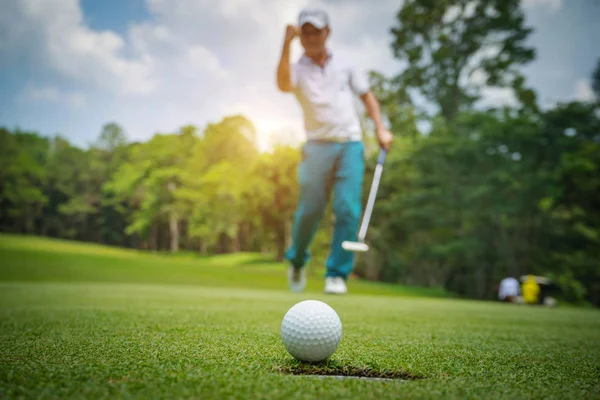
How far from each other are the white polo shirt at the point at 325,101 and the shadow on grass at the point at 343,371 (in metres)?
3.56

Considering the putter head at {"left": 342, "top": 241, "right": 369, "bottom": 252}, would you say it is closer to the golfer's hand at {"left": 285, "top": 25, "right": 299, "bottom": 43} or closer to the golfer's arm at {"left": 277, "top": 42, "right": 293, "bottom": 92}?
the golfer's arm at {"left": 277, "top": 42, "right": 293, "bottom": 92}

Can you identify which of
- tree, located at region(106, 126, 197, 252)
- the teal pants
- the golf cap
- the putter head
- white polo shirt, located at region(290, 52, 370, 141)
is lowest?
the putter head

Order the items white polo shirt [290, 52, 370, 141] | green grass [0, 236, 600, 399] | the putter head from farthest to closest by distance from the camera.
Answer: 1. white polo shirt [290, 52, 370, 141]
2. the putter head
3. green grass [0, 236, 600, 399]

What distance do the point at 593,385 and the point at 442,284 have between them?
25467 mm

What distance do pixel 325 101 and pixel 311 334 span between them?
3.59 meters

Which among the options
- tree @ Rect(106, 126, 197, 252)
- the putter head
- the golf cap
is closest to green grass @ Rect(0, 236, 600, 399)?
the putter head

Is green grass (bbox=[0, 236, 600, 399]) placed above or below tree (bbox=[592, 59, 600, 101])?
below

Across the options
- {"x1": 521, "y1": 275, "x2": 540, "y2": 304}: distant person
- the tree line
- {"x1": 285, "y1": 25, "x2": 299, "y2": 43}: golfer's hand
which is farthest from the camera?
the tree line

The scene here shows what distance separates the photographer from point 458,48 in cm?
2264

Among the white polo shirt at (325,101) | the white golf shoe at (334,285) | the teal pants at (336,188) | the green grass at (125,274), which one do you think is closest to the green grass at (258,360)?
the teal pants at (336,188)

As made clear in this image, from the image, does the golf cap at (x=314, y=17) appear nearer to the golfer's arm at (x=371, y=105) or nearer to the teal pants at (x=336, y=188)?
the golfer's arm at (x=371, y=105)

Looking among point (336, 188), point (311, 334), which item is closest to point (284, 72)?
point (336, 188)

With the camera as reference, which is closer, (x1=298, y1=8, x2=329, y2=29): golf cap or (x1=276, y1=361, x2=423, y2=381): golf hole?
(x1=276, y1=361, x2=423, y2=381): golf hole

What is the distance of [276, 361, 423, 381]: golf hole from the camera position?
5.35 ft
